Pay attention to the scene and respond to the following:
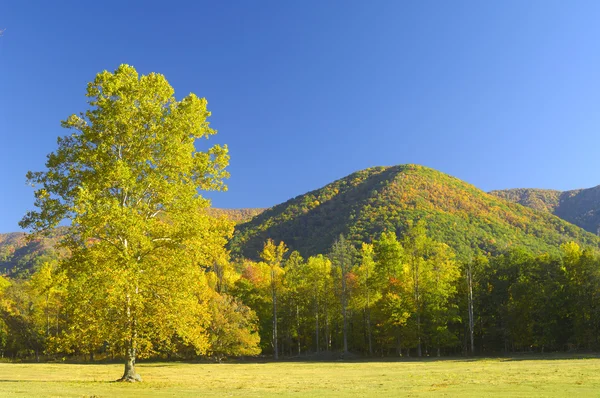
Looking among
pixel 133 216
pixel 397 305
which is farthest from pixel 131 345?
pixel 397 305

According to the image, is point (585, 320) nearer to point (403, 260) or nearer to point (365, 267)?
point (403, 260)

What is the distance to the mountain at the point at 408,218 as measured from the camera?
4225 inches

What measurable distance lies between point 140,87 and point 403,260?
4163cm

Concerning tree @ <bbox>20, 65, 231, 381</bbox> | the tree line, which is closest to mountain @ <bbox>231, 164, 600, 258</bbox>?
the tree line

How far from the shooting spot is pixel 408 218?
114 m

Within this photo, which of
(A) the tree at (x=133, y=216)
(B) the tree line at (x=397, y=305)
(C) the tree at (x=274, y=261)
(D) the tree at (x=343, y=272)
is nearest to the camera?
(A) the tree at (x=133, y=216)

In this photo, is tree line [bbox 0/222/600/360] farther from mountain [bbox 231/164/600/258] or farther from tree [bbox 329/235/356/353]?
mountain [bbox 231/164/600/258]

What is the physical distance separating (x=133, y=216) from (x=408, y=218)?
100 meters

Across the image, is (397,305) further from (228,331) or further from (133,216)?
(133,216)

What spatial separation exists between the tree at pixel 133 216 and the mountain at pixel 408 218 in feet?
261

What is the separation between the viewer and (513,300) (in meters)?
55.2

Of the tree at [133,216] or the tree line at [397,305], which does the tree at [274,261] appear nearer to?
the tree line at [397,305]

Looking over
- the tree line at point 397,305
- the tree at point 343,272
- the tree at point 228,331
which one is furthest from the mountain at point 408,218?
the tree at point 228,331

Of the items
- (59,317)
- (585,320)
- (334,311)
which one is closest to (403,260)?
(334,311)
